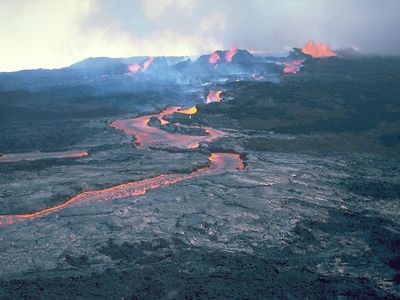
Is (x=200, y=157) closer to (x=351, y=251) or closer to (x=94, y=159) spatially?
(x=94, y=159)

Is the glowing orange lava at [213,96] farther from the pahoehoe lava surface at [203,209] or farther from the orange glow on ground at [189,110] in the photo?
the pahoehoe lava surface at [203,209]

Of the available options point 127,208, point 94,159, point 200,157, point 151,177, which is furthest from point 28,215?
point 200,157

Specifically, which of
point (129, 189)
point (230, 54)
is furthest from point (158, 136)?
point (230, 54)

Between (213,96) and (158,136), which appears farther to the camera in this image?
(213,96)

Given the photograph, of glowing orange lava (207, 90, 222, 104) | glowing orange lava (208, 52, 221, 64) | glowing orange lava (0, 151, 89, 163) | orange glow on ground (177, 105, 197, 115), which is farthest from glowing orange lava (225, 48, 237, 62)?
glowing orange lava (0, 151, 89, 163)

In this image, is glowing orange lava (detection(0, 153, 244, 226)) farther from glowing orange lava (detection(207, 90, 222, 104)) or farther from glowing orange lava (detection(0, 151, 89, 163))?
glowing orange lava (detection(207, 90, 222, 104))

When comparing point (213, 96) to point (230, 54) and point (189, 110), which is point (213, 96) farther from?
point (230, 54)
